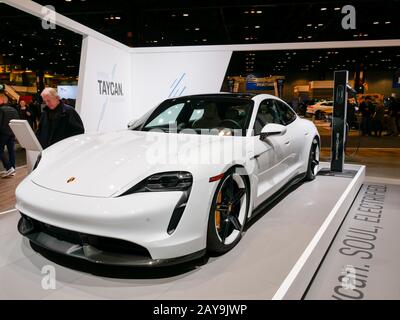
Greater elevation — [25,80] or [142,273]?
[25,80]

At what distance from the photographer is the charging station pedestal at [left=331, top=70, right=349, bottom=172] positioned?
5.32 metres

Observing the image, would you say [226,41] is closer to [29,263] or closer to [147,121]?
[147,121]

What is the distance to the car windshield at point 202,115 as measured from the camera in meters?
3.38

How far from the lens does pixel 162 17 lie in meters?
16.6

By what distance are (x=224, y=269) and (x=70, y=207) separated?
3.58ft

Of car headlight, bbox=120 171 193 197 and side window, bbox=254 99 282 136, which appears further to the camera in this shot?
side window, bbox=254 99 282 136

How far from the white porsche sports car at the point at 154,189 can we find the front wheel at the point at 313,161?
1.60m

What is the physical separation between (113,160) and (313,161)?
3435mm

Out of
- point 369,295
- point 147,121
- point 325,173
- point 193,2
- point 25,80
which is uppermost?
point 193,2

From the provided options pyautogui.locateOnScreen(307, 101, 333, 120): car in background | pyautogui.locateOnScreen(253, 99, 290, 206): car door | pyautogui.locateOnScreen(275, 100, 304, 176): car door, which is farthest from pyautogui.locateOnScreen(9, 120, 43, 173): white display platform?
pyautogui.locateOnScreen(307, 101, 333, 120): car in background

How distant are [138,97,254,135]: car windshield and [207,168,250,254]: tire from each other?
57 centimetres

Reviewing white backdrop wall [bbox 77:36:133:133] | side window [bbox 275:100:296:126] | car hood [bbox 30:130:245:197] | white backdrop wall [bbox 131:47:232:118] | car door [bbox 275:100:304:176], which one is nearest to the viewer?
car hood [bbox 30:130:245:197]

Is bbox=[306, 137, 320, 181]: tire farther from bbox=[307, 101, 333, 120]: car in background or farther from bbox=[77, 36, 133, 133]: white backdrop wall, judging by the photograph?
bbox=[307, 101, 333, 120]: car in background

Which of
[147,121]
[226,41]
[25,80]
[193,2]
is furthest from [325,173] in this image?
[25,80]
